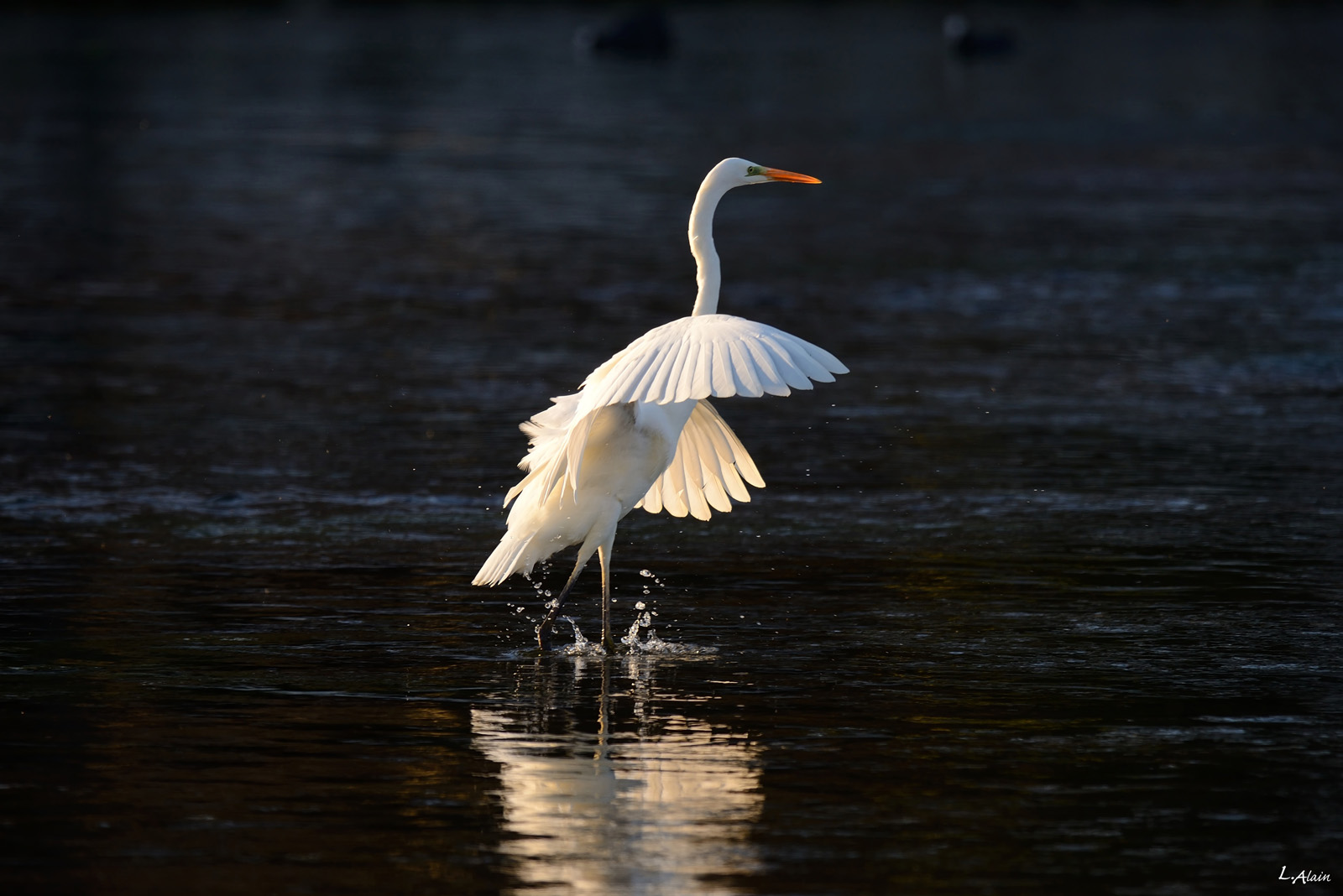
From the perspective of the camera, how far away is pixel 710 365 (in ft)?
26.3

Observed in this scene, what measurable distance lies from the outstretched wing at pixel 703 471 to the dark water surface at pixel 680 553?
15.0 inches

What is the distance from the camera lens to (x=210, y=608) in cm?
908

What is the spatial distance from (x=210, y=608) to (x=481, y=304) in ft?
31.8

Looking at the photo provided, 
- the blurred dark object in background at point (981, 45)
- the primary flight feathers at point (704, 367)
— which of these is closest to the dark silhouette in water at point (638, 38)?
the blurred dark object in background at point (981, 45)

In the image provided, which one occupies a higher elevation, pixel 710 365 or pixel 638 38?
pixel 638 38

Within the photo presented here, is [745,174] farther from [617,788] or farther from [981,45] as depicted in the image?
[981,45]

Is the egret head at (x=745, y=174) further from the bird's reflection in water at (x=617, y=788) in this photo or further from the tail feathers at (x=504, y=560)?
the bird's reflection in water at (x=617, y=788)

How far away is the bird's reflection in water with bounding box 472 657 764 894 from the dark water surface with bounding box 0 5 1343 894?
26mm

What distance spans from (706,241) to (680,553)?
172 centimetres

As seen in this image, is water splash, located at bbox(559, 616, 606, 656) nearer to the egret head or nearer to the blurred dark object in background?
the egret head

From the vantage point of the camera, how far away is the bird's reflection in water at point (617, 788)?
5934 mm

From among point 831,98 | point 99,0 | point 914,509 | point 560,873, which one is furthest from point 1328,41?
point 560,873

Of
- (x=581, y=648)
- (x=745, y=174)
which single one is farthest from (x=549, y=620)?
(x=745, y=174)

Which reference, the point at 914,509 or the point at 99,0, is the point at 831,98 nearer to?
the point at 914,509
